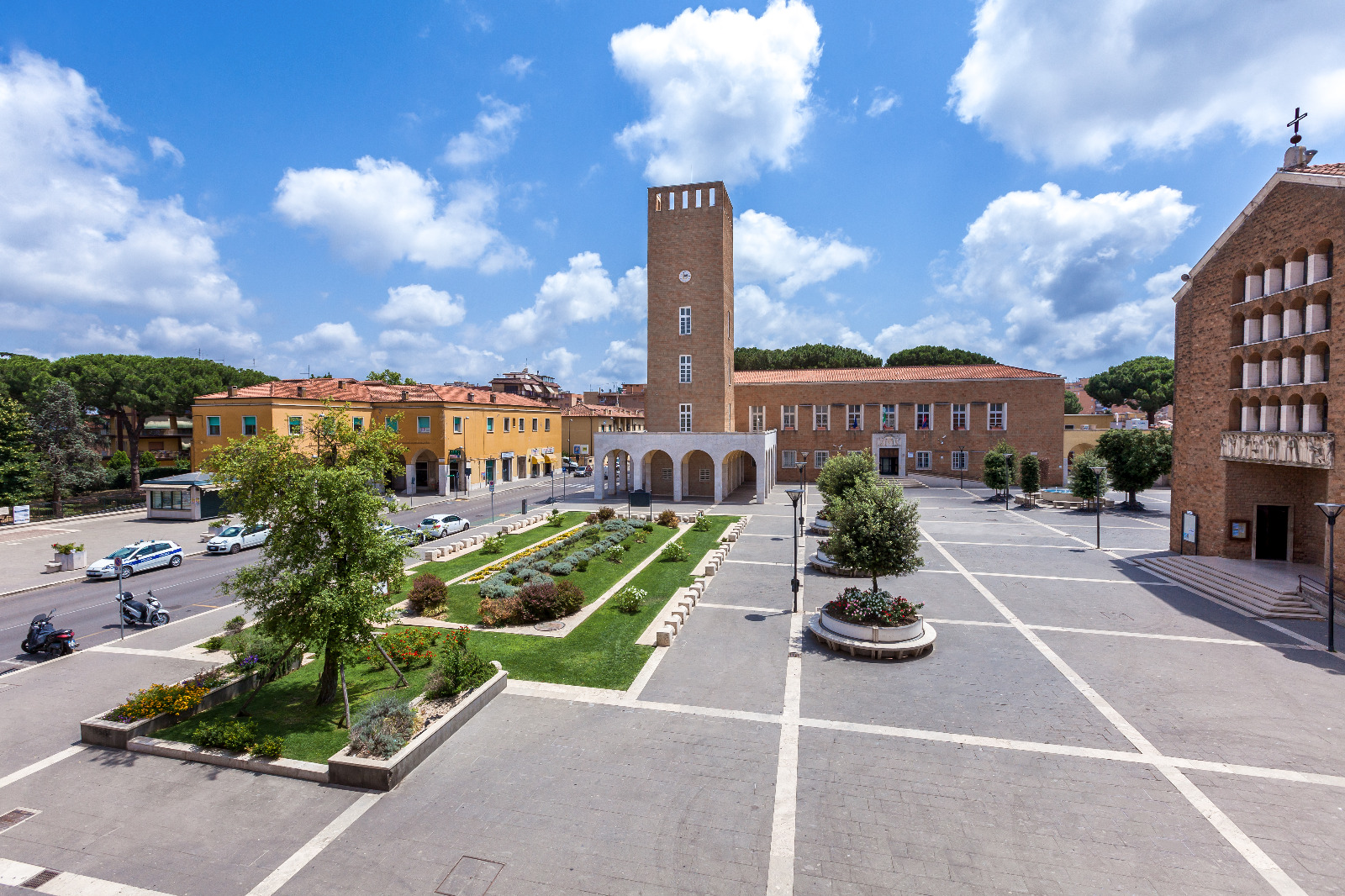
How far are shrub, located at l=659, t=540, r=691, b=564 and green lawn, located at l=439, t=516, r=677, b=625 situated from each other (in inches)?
35.7

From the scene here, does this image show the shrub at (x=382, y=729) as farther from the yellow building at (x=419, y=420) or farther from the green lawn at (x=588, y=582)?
the yellow building at (x=419, y=420)

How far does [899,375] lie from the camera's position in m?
53.4

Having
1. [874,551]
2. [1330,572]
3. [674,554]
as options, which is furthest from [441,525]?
[1330,572]

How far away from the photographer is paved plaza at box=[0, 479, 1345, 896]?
7.17 metres

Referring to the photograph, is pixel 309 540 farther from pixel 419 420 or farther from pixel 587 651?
pixel 419 420

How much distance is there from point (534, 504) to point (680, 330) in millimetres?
15910

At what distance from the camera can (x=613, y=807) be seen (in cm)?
836

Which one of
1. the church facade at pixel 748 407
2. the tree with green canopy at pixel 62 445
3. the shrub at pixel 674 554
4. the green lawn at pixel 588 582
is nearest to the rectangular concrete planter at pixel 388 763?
the green lawn at pixel 588 582

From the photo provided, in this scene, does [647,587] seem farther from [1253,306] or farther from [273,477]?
[1253,306]

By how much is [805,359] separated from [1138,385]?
132ft

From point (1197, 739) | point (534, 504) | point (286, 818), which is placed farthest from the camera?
point (534, 504)

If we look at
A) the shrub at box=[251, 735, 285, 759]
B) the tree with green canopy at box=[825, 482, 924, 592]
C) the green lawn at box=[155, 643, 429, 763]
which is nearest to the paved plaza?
the shrub at box=[251, 735, 285, 759]

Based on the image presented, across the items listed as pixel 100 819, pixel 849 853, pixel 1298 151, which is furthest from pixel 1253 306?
pixel 100 819

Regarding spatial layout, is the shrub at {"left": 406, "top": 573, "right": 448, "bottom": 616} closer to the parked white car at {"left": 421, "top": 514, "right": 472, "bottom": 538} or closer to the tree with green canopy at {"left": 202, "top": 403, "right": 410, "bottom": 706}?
the tree with green canopy at {"left": 202, "top": 403, "right": 410, "bottom": 706}
